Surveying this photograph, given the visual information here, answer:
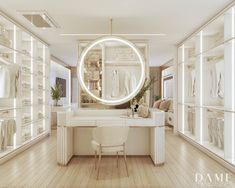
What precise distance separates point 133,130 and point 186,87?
2386 millimetres

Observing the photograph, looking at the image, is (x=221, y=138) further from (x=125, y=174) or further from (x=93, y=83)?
(x=93, y=83)

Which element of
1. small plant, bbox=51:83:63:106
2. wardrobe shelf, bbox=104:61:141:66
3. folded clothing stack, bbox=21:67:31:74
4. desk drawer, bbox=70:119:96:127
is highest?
wardrobe shelf, bbox=104:61:141:66

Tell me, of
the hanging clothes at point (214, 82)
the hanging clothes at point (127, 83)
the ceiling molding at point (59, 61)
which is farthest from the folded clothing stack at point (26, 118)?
the hanging clothes at point (214, 82)

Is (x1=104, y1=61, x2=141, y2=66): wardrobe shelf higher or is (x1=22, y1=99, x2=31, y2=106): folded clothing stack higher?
(x1=104, y1=61, x2=141, y2=66): wardrobe shelf

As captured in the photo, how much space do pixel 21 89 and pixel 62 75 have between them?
4.68 m

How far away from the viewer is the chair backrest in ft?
10.1

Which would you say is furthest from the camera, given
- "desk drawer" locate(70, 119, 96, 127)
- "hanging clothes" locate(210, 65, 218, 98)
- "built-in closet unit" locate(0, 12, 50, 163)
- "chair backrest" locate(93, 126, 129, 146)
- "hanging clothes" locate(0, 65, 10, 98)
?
"hanging clothes" locate(210, 65, 218, 98)

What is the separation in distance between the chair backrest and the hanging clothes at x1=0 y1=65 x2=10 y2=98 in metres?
1.68

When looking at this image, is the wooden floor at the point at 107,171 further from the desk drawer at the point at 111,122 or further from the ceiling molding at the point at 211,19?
the ceiling molding at the point at 211,19

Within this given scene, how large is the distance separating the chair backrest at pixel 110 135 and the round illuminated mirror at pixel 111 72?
121 cm

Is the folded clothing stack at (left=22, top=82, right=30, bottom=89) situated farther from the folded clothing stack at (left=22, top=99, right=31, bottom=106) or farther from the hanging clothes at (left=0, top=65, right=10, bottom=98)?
the hanging clothes at (left=0, top=65, right=10, bottom=98)

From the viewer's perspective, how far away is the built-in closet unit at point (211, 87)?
3.45 m

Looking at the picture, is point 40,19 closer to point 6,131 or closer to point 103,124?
point 6,131

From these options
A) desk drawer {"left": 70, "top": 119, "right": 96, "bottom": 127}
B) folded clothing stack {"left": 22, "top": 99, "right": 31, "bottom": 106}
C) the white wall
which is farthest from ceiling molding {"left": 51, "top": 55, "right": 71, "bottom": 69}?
desk drawer {"left": 70, "top": 119, "right": 96, "bottom": 127}
